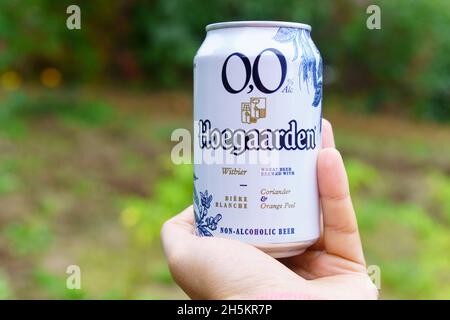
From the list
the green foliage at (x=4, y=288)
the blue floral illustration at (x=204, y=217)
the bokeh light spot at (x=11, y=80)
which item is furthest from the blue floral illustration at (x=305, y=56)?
the bokeh light spot at (x=11, y=80)

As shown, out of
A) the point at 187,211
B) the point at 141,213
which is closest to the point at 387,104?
the point at 141,213

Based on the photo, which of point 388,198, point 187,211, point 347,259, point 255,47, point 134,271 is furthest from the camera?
point 388,198

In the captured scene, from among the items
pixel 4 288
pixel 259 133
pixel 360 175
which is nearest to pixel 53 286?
pixel 4 288

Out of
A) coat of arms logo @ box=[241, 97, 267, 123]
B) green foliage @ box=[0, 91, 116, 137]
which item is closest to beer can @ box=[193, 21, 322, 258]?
coat of arms logo @ box=[241, 97, 267, 123]

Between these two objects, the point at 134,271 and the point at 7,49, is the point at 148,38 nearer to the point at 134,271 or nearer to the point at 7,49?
the point at 7,49

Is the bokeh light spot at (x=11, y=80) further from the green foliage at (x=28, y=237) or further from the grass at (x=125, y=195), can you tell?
the green foliage at (x=28, y=237)

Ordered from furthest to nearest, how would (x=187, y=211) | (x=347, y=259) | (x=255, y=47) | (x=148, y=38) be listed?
(x=148, y=38)
(x=187, y=211)
(x=347, y=259)
(x=255, y=47)

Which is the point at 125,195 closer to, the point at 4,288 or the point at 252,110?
the point at 4,288

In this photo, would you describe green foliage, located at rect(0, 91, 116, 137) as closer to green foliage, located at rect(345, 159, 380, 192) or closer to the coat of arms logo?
green foliage, located at rect(345, 159, 380, 192)
